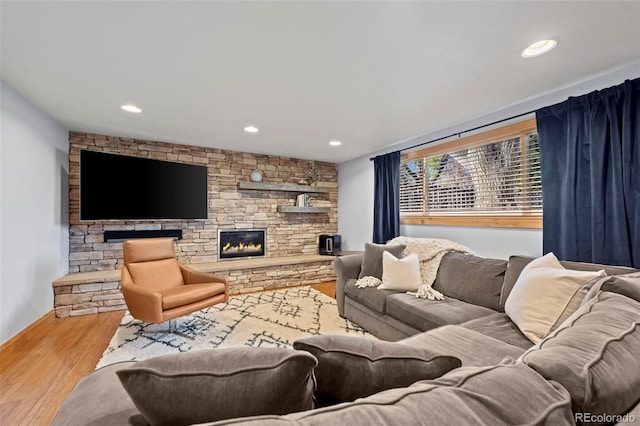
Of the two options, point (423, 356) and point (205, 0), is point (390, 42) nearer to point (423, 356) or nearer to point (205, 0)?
point (205, 0)

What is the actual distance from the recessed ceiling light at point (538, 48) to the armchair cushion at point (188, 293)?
10.6ft

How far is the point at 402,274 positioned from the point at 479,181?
1401 mm

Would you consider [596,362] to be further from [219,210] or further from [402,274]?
[219,210]

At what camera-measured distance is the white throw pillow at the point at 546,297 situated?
5.20 feet

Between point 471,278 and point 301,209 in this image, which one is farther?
point 301,209

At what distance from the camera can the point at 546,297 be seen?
1.68m

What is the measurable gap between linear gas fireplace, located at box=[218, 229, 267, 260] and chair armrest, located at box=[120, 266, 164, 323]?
193 centimetres

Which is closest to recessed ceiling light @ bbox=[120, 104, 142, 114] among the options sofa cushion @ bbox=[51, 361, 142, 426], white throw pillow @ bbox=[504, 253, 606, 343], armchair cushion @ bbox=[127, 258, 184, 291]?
armchair cushion @ bbox=[127, 258, 184, 291]

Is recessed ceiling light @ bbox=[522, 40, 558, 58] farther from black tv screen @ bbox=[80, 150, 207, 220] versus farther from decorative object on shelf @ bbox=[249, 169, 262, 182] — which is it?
black tv screen @ bbox=[80, 150, 207, 220]

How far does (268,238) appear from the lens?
495 cm

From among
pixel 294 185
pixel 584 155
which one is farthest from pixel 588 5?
pixel 294 185

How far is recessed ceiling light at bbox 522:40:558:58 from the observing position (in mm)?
1775

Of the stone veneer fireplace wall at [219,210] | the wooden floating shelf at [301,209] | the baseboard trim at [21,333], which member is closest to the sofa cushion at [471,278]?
the wooden floating shelf at [301,209]

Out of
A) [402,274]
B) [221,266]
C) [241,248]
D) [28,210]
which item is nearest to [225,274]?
[221,266]
